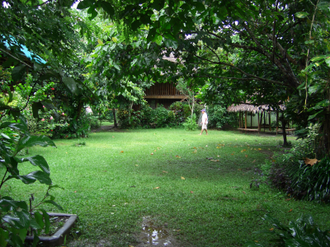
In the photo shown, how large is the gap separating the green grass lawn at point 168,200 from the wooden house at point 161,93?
1468 cm

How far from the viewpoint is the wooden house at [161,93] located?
73.0 ft

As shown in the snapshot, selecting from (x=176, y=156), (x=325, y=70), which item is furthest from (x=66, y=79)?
(x=176, y=156)

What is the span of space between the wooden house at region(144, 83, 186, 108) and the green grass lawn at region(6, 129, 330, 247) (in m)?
14.7

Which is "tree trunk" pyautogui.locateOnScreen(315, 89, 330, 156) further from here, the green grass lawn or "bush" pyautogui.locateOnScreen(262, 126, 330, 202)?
the green grass lawn

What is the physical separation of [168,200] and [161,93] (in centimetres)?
1842

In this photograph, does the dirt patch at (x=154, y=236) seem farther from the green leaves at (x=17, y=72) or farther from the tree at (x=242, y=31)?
the green leaves at (x=17, y=72)

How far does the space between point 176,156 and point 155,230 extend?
5158mm

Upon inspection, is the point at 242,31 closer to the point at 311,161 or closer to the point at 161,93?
the point at 311,161

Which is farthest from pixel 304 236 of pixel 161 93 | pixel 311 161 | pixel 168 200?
pixel 161 93

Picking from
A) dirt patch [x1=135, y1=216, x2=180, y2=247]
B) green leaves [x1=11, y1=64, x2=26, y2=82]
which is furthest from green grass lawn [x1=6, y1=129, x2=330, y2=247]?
green leaves [x1=11, y1=64, x2=26, y2=82]

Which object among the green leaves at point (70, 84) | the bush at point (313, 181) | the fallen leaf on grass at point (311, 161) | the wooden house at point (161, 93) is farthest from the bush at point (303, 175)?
the wooden house at point (161, 93)

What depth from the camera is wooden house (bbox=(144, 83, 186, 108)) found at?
22250 millimetres

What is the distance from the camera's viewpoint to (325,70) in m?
3.44

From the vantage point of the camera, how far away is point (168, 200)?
14.7 ft
